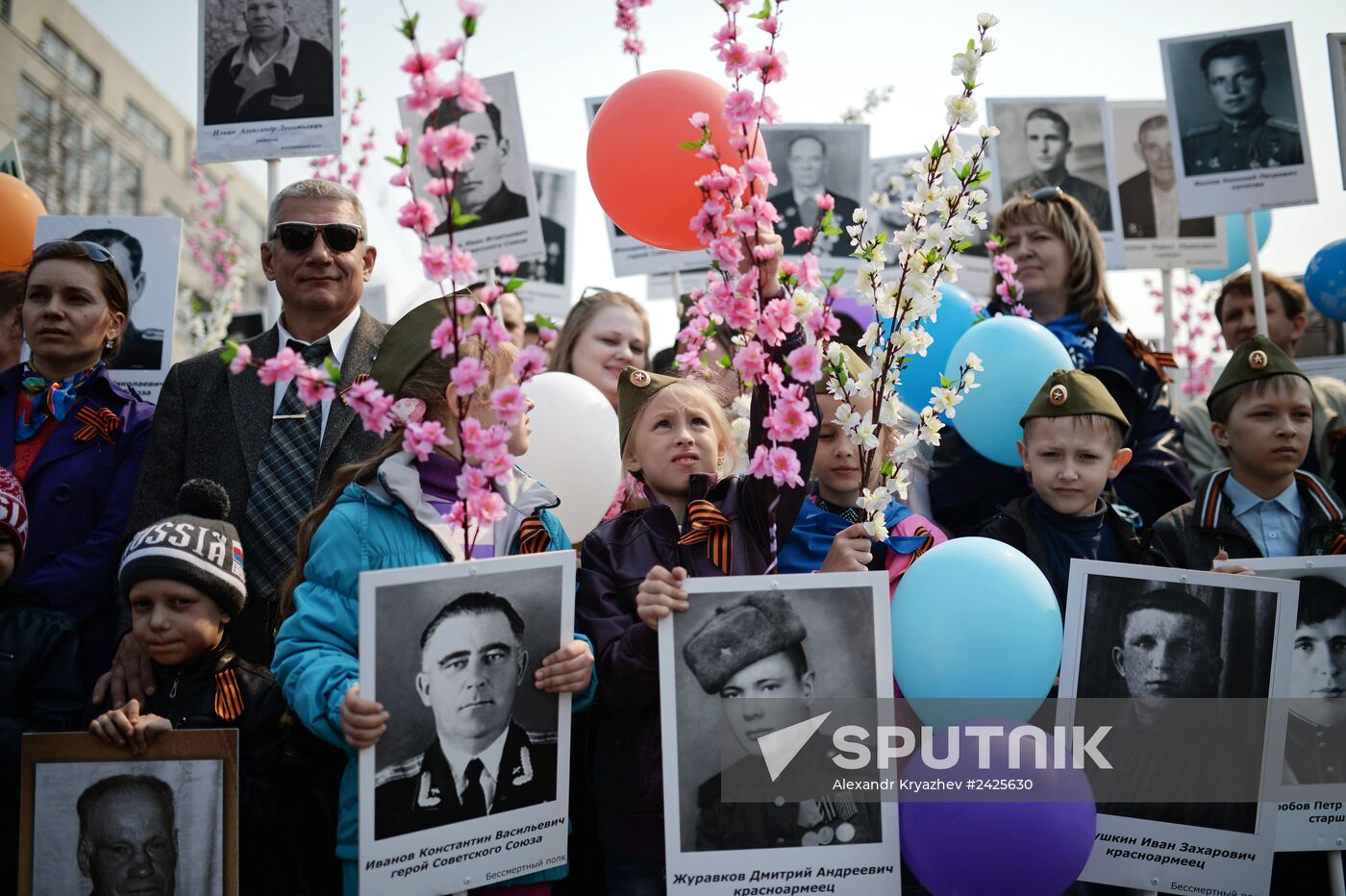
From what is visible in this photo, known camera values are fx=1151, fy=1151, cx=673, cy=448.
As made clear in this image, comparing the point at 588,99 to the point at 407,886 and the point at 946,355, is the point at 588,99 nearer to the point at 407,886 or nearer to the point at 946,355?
the point at 946,355

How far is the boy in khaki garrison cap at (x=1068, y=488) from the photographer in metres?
3.90

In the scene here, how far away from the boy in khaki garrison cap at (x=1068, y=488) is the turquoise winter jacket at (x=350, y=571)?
5.41 ft

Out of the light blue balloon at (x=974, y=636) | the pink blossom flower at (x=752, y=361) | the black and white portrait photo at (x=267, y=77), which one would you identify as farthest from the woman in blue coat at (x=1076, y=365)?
the black and white portrait photo at (x=267, y=77)

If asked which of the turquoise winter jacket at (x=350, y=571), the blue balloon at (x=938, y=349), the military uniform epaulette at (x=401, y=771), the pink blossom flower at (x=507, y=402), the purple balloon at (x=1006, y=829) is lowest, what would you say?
the purple balloon at (x=1006, y=829)

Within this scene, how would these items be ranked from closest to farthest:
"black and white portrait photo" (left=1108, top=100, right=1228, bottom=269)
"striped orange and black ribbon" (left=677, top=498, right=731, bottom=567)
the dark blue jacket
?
"striped orange and black ribbon" (left=677, top=498, right=731, bottom=567)
the dark blue jacket
"black and white portrait photo" (left=1108, top=100, right=1228, bottom=269)

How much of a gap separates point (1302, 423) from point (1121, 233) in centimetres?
300

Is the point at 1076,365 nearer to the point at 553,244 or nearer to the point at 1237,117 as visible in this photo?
the point at 1237,117

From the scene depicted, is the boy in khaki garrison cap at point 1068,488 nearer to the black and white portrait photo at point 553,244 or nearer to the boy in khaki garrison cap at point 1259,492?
the boy in khaki garrison cap at point 1259,492

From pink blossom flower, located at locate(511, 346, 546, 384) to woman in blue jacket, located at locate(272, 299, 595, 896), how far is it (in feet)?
0.72

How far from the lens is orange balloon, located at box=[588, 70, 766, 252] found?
3.99m

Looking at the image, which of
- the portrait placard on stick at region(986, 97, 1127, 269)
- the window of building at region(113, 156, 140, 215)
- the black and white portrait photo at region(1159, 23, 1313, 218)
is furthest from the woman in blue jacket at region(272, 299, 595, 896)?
the window of building at region(113, 156, 140, 215)

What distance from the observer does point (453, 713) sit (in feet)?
9.16

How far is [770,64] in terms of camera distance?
290 cm

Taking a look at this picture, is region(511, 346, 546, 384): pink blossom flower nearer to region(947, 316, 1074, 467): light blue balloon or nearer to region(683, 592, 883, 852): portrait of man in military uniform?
region(683, 592, 883, 852): portrait of man in military uniform
